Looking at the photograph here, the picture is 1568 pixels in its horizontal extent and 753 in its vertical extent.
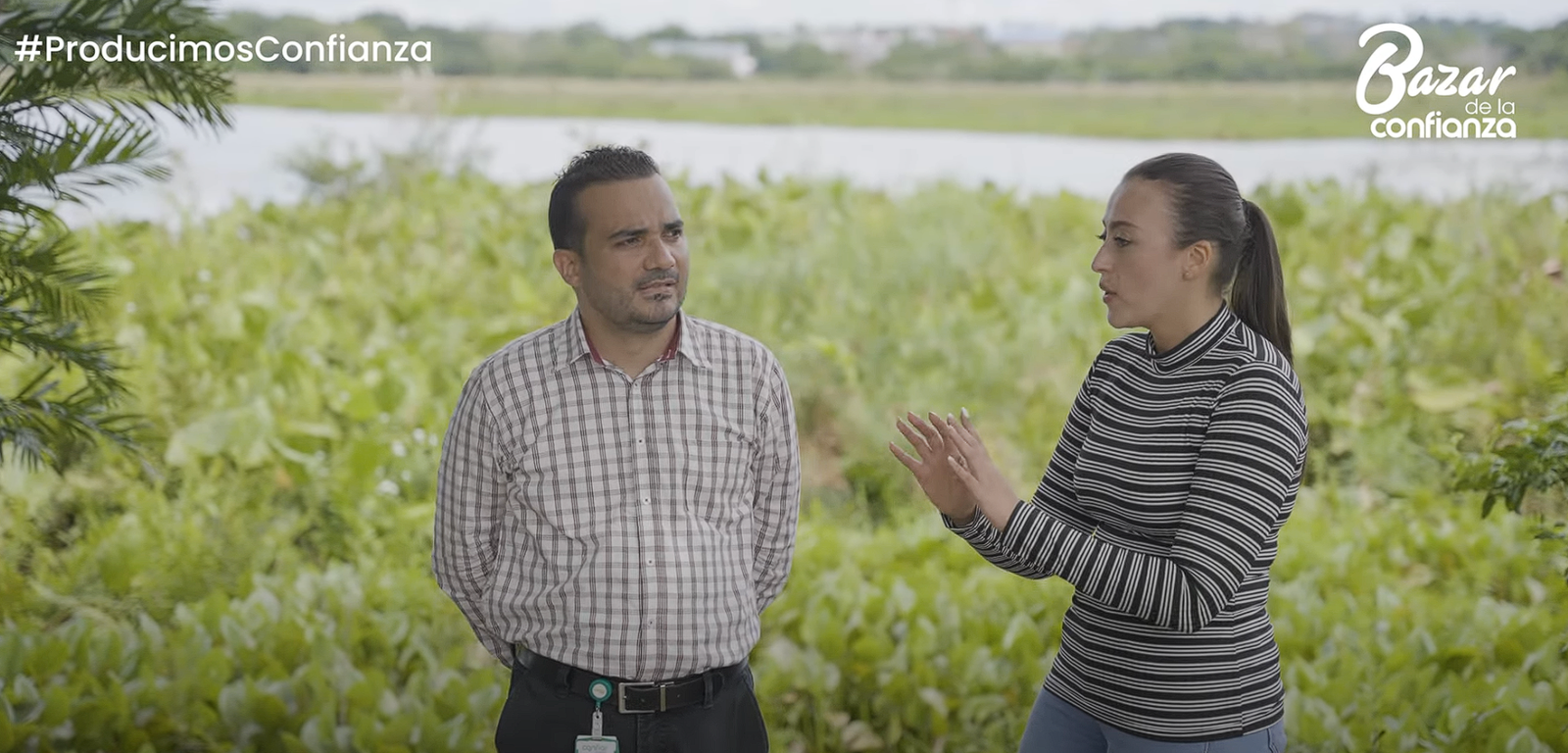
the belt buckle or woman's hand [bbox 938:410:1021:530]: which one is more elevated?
woman's hand [bbox 938:410:1021:530]

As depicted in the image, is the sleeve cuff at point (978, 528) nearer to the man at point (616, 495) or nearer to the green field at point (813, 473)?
the man at point (616, 495)

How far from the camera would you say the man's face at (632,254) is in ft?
6.21

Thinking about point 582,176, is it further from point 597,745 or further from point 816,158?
point 816,158

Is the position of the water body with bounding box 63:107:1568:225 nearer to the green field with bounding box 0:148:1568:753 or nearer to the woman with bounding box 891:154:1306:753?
the green field with bounding box 0:148:1568:753

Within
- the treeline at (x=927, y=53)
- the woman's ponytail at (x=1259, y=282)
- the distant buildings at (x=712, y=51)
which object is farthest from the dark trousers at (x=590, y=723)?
the distant buildings at (x=712, y=51)

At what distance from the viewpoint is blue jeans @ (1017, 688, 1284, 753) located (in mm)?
1741

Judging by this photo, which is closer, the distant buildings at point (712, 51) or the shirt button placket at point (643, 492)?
the shirt button placket at point (643, 492)

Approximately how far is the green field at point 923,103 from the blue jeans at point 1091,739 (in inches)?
303

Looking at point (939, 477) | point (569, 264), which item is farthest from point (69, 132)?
point (939, 477)

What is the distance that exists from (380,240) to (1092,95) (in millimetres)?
5451

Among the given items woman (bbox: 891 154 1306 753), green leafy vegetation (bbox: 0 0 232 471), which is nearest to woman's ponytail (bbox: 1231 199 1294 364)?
woman (bbox: 891 154 1306 753)

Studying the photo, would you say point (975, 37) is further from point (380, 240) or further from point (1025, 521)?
point (1025, 521)

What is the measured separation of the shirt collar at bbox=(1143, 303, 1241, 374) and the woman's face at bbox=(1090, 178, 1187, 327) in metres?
0.05

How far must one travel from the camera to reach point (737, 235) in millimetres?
6785
